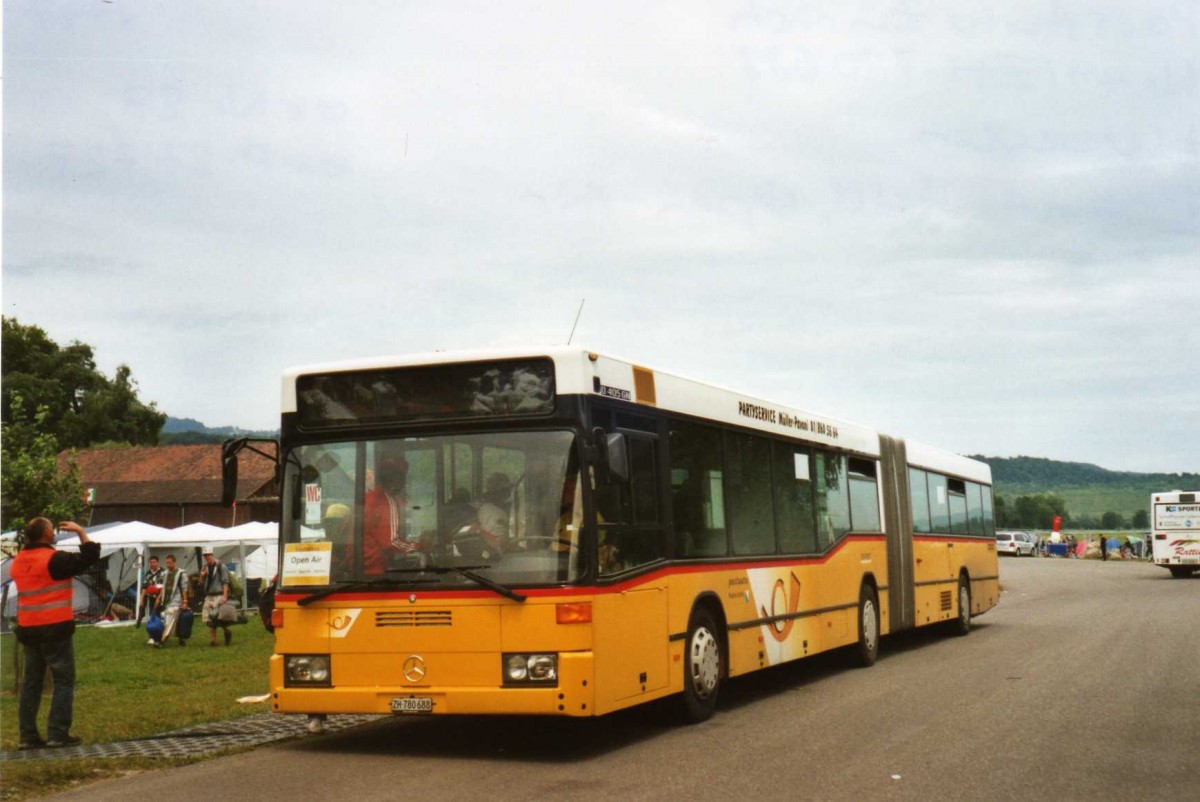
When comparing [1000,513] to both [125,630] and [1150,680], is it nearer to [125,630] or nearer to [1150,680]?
A: [125,630]

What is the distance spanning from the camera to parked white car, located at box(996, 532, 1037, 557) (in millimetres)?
89938

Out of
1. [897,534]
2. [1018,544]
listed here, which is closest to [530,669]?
[897,534]

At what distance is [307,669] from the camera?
9602mm

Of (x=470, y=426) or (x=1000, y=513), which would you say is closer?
(x=470, y=426)

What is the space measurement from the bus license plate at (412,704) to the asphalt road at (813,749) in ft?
1.19

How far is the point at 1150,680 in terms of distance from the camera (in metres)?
13.7

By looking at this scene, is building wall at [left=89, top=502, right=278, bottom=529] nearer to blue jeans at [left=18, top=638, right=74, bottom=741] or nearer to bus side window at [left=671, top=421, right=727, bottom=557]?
blue jeans at [left=18, top=638, right=74, bottom=741]

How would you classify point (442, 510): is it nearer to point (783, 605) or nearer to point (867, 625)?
point (783, 605)

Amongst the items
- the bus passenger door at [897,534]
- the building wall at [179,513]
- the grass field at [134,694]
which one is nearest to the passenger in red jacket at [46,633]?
the grass field at [134,694]

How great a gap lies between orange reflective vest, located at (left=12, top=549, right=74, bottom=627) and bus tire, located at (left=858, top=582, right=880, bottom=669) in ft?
30.5

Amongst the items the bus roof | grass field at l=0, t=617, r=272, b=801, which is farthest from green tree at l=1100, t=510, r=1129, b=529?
the bus roof

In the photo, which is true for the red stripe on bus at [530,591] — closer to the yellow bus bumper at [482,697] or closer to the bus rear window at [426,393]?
the yellow bus bumper at [482,697]

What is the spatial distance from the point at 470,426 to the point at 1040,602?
25925 mm

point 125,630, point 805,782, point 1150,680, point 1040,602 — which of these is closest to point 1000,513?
point 1040,602
